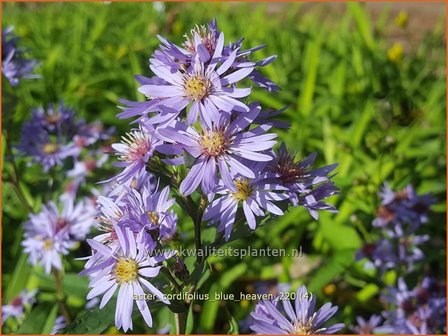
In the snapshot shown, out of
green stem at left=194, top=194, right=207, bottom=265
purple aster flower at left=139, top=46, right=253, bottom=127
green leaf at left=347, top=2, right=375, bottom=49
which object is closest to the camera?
purple aster flower at left=139, top=46, right=253, bottom=127

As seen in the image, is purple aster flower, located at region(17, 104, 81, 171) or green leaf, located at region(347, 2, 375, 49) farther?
green leaf, located at region(347, 2, 375, 49)

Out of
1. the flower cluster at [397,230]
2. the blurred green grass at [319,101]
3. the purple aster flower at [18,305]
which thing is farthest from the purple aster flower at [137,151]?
the flower cluster at [397,230]

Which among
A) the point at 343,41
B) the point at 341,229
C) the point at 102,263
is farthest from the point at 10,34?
the point at 343,41

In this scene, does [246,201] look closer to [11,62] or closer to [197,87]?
[197,87]

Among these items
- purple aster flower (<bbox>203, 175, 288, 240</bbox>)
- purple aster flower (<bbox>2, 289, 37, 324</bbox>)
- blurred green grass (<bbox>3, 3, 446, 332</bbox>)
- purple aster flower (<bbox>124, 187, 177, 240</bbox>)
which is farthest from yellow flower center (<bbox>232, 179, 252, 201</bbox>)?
purple aster flower (<bbox>2, 289, 37, 324</bbox>)

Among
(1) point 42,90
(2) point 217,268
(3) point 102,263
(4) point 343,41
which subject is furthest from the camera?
(4) point 343,41

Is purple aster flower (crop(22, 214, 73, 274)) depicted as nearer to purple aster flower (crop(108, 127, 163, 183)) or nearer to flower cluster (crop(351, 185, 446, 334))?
purple aster flower (crop(108, 127, 163, 183))

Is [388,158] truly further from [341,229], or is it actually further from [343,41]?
[343,41]
